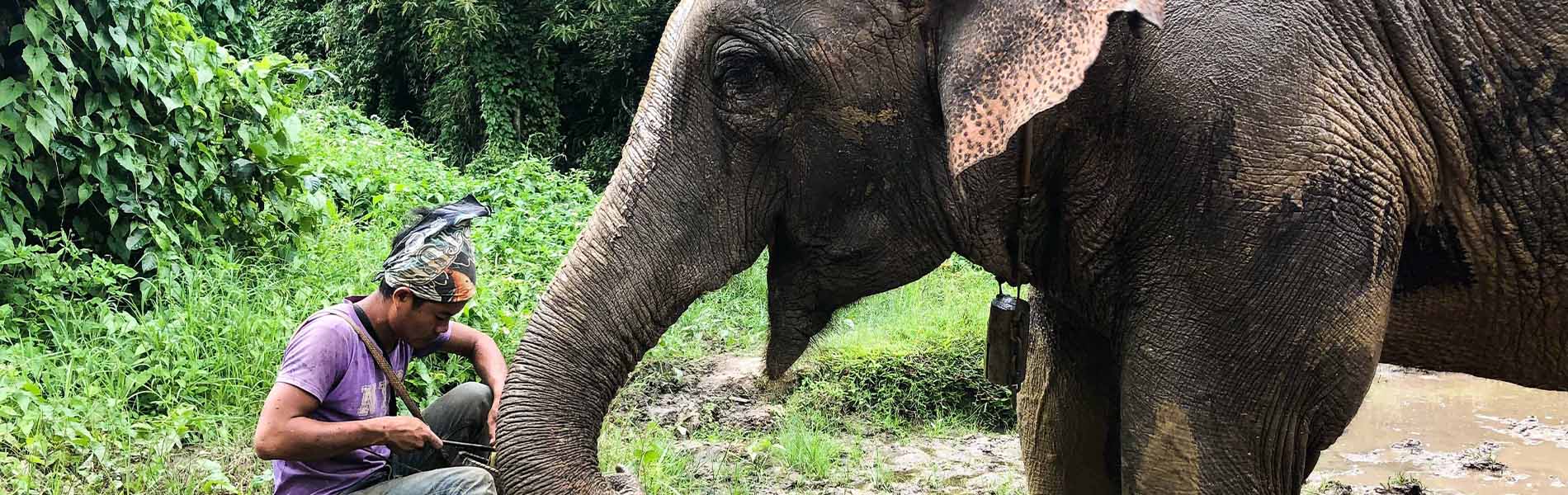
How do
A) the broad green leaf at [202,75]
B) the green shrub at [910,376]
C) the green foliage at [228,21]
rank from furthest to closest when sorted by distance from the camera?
the green foliage at [228,21], the green shrub at [910,376], the broad green leaf at [202,75]

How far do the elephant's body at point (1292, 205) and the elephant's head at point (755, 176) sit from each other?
0.21 meters

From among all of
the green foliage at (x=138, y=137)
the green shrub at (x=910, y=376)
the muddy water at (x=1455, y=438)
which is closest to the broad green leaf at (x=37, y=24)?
the green foliage at (x=138, y=137)

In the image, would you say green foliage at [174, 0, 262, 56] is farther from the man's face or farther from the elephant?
the elephant

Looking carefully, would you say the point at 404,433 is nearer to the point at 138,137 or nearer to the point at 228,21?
the point at 138,137

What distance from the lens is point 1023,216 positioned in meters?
2.55

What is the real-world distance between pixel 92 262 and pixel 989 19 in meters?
3.91

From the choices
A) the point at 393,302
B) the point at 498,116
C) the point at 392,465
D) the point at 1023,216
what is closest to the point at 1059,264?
the point at 1023,216

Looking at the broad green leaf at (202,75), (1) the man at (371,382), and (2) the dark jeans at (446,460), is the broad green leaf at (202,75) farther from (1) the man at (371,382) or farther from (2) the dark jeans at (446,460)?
(1) the man at (371,382)

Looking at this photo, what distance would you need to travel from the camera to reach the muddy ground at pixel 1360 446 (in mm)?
4887

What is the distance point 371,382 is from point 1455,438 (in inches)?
202

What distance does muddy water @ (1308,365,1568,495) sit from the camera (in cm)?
522

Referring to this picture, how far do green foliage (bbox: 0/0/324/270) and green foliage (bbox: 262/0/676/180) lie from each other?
703 centimetres

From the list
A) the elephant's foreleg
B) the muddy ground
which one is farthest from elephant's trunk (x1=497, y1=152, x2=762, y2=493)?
the muddy ground

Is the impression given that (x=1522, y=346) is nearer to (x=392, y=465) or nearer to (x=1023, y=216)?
(x=1023, y=216)
